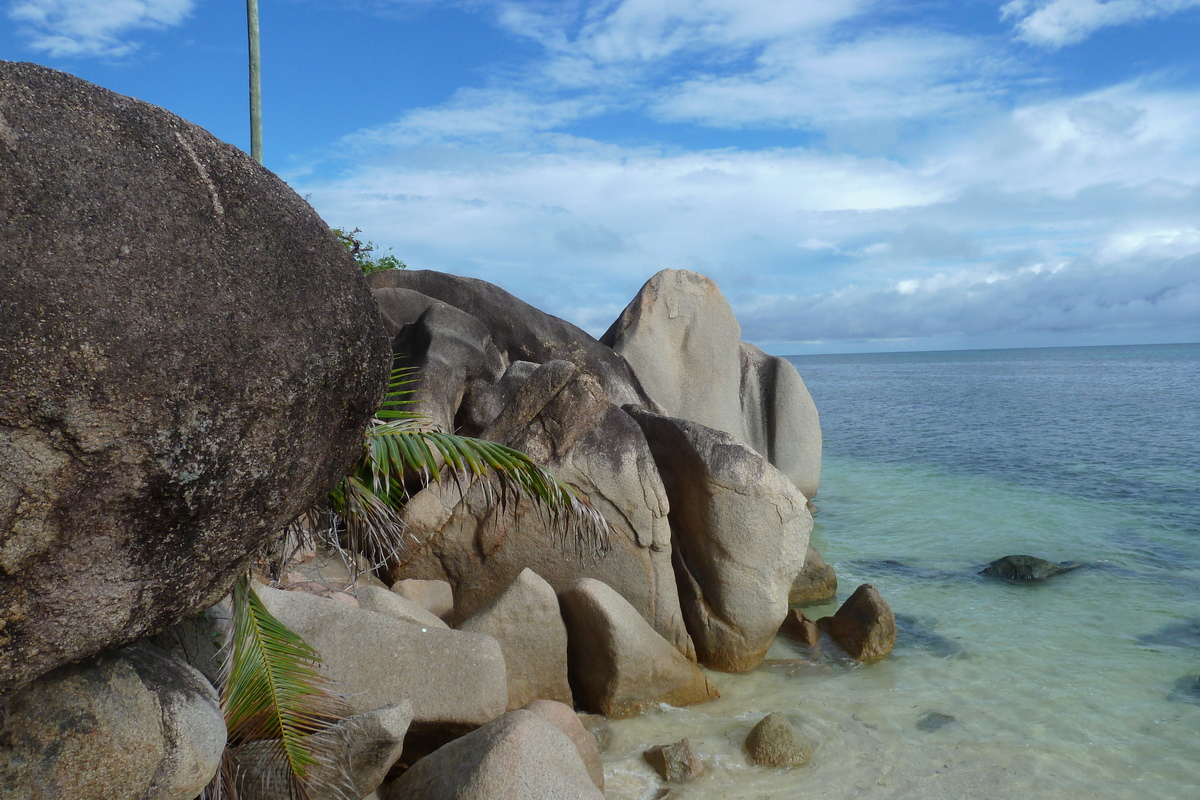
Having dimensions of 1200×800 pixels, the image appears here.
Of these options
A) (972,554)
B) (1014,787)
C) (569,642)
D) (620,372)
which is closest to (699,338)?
(620,372)

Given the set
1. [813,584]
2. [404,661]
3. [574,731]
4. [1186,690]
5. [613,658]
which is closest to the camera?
[404,661]

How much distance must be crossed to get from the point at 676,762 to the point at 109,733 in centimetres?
361

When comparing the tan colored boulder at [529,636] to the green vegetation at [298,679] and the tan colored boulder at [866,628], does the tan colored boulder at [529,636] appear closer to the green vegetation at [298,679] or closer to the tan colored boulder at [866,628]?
the green vegetation at [298,679]

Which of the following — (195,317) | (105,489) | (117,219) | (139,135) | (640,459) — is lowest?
(640,459)

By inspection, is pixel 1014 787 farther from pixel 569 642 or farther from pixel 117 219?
pixel 117 219

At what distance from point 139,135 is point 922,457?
69.2ft

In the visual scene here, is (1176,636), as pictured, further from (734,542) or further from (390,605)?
(390,605)

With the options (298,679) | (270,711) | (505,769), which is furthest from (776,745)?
(270,711)

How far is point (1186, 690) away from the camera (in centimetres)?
734

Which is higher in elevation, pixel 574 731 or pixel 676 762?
pixel 574 731

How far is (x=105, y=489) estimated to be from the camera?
2324 mm

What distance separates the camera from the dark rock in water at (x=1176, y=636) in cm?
848

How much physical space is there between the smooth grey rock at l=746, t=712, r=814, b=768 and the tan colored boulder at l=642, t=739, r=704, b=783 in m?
0.40

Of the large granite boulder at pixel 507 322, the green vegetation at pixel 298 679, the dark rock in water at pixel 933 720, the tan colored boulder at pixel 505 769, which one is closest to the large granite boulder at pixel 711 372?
the large granite boulder at pixel 507 322
